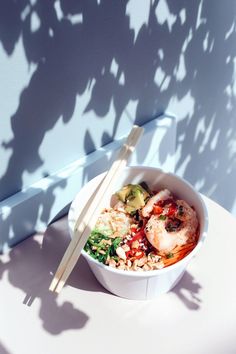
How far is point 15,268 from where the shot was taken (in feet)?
3.37

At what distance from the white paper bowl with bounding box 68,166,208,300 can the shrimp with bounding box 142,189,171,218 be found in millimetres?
32

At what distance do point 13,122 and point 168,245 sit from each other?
16.6 inches

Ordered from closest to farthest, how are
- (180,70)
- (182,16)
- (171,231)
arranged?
1. (171,231)
2. (182,16)
3. (180,70)

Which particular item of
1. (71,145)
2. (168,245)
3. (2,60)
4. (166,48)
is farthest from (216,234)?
(2,60)

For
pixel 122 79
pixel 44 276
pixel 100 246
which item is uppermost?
pixel 122 79

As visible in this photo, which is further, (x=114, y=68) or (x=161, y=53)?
(x=161, y=53)

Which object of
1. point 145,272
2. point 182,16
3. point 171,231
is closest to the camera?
point 145,272

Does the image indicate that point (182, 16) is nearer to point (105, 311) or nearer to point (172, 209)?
point (172, 209)

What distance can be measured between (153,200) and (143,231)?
3.4 inches

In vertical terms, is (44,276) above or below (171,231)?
below

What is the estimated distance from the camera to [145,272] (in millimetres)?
863

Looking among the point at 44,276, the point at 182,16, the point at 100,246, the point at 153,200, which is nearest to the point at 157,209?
the point at 153,200

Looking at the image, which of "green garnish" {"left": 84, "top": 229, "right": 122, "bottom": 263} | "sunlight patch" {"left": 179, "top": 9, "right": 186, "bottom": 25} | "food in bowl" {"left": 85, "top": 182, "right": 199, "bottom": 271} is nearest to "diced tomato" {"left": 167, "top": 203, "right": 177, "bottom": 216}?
"food in bowl" {"left": 85, "top": 182, "right": 199, "bottom": 271}

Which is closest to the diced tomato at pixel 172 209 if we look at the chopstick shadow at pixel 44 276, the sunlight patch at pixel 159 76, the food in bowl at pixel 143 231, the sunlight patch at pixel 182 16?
Answer: the food in bowl at pixel 143 231
